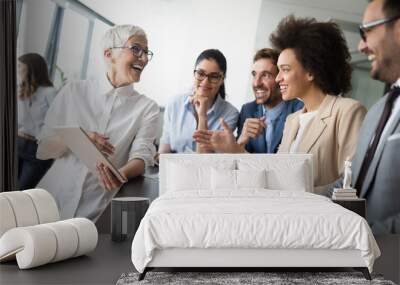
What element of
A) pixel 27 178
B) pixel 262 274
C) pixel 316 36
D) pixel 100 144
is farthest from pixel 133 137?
pixel 262 274

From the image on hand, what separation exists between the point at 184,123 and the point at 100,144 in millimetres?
1048

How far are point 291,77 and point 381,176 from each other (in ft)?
4.94

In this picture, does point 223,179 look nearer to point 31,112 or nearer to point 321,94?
point 321,94

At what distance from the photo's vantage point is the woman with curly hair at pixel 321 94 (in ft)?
22.9

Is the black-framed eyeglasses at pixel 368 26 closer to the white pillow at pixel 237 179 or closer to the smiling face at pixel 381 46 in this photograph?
the smiling face at pixel 381 46

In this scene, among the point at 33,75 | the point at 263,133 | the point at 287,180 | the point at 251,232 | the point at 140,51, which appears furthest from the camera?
the point at 33,75

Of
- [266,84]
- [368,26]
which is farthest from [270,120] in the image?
[368,26]

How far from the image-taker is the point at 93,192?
7391 millimetres

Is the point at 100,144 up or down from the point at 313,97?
down

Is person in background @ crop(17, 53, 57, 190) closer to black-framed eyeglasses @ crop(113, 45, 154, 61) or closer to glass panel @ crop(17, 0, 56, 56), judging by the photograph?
glass panel @ crop(17, 0, 56, 56)

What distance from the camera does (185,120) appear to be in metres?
7.24

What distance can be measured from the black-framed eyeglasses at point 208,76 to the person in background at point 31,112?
1.77 m

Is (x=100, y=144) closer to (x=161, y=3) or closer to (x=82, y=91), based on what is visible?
(x=82, y=91)

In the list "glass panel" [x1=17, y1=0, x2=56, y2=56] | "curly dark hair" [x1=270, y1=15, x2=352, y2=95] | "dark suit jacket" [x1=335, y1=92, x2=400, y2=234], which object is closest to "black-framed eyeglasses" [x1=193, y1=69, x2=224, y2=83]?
"curly dark hair" [x1=270, y1=15, x2=352, y2=95]
